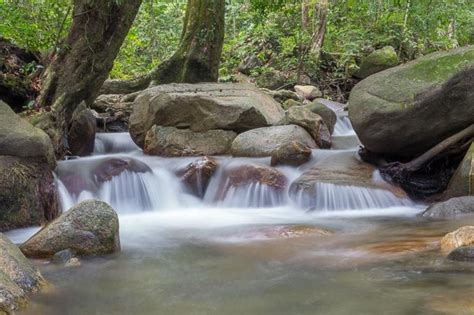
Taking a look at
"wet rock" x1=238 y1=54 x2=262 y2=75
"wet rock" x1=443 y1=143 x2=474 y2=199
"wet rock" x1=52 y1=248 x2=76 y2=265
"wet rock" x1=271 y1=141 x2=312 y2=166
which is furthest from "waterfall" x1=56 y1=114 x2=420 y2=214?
"wet rock" x1=238 y1=54 x2=262 y2=75

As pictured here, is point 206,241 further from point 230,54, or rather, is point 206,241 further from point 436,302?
point 230,54

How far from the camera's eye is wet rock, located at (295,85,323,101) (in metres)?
15.3

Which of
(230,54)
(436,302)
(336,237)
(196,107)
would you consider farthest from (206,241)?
(230,54)

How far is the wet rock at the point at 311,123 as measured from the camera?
9.44m

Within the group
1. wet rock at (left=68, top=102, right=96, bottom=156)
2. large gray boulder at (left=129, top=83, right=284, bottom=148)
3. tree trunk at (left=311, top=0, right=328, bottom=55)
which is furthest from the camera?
tree trunk at (left=311, top=0, right=328, bottom=55)

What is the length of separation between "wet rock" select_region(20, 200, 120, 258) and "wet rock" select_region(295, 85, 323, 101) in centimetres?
1087

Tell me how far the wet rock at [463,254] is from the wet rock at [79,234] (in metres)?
2.88

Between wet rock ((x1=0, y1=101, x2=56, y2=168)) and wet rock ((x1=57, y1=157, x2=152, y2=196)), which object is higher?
wet rock ((x1=0, y1=101, x2=56, y2=168))

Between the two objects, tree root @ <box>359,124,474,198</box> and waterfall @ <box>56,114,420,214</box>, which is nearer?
waterfall @ <box>56,114,420,214</box>

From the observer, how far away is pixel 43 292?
3760 mm

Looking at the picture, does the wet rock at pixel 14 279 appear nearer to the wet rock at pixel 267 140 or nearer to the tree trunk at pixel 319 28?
the wet rock at pixel 267 140

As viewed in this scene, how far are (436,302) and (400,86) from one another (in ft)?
16.4

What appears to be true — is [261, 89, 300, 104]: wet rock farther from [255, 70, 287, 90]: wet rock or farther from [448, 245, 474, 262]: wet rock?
[448, 245, 474, 262]: wet rock

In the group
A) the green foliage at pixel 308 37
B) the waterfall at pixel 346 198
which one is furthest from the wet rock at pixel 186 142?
the green foliage at pixel 308 37
